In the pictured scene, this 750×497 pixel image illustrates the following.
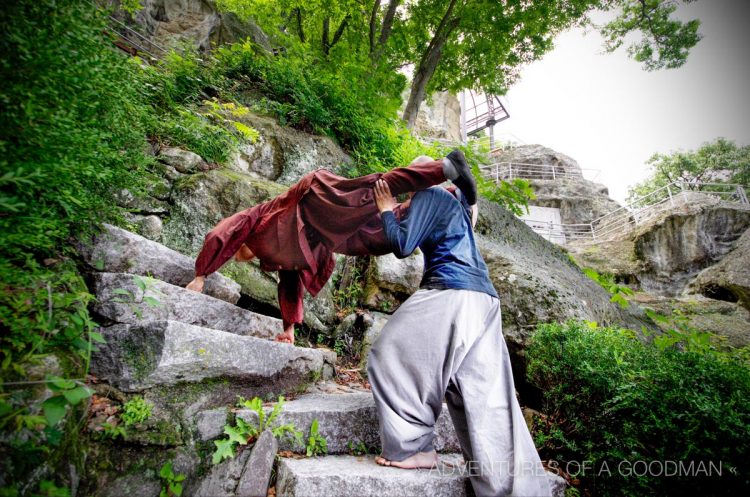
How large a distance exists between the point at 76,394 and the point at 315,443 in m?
1.50

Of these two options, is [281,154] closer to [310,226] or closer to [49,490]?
[310,226]

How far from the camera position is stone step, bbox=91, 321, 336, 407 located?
2139 mm

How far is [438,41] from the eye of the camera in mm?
9641

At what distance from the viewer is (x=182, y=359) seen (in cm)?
222

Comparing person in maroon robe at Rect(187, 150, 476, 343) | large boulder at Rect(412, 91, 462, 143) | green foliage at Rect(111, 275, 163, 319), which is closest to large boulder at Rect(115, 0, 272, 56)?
person in maroon robe at Rect(187, 150, 476, 343)

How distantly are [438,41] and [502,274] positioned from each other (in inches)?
329

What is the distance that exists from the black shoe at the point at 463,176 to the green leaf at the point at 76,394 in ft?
9.03

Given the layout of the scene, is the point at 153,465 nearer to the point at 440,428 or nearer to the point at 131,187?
the point at 440,428

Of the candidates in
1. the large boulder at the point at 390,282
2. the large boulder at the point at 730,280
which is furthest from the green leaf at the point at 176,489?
the large boulder at the point at 730,280

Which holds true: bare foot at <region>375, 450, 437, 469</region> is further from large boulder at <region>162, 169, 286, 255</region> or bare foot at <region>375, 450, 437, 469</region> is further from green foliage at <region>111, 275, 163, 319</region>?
large boulder at <region>162, 169, 286, 255</region>

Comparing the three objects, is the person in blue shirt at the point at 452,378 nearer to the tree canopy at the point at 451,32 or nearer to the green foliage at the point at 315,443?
the green foliage at the point at 315,443

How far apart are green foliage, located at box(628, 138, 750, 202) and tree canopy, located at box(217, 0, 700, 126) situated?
17008 mm

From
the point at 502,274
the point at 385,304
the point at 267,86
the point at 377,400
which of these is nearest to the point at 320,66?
the point at 267,86

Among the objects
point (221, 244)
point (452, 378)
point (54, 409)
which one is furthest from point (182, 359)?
point (452, 378)
